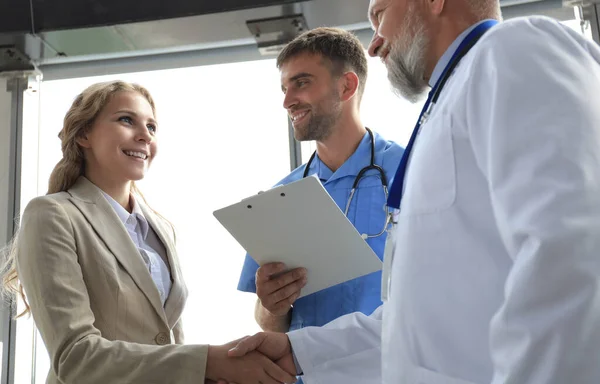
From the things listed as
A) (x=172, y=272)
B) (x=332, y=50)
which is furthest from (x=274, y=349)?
(x=332, y=50)

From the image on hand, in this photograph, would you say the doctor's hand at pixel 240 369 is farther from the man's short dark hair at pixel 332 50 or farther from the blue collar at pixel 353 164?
the man's short dark hair at pixel 332 50

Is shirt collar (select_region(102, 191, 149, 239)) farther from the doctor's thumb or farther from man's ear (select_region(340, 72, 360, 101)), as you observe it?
man's ear (select_region(340, 72, 360, 101))

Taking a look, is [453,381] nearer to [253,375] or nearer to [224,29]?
[253,375]

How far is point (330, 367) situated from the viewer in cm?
191

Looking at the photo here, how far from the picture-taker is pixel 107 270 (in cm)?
206

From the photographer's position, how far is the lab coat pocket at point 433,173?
45.8 inches

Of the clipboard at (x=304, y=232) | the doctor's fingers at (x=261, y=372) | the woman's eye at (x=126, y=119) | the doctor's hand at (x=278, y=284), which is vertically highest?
the woman's eye at (x=126, y=119)

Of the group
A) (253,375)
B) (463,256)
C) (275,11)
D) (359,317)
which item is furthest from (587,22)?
(463,256)

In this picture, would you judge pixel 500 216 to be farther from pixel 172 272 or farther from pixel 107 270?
pixel 172 272

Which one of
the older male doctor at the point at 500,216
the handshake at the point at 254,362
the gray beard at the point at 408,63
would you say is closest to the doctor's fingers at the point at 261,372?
the handshake at the point at 254,362

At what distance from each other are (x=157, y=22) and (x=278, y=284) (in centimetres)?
206

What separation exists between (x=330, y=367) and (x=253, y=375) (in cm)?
25

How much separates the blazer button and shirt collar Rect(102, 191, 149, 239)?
389 mm

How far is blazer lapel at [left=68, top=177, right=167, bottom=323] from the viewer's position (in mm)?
2111
